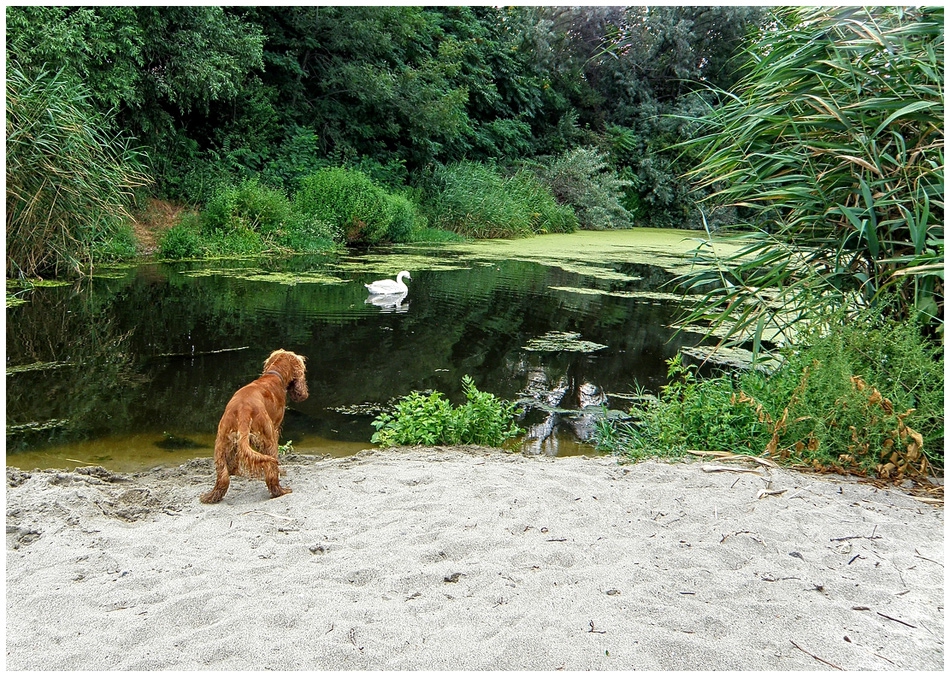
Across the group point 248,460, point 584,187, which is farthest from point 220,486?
point 584,187

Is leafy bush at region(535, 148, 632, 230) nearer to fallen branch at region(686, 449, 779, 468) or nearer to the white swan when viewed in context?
the white swan

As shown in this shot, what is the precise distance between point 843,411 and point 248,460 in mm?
3064

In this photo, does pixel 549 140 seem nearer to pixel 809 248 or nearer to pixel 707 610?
pixel 809 248

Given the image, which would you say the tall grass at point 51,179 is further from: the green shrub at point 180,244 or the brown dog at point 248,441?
the brown dog at point 248,441

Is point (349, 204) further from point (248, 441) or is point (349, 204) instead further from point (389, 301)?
point (248, 441)

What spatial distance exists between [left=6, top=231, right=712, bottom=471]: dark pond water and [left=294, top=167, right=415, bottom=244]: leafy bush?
474cm

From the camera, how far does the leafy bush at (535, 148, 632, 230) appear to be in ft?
81.7

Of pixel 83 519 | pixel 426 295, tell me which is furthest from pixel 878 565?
pixel 426 295

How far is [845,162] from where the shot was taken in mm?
4785

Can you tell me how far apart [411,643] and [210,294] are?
911 cm

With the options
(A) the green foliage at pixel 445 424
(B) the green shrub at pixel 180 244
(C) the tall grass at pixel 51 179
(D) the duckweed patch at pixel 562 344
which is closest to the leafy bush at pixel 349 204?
(B) the green shrub at pixel 180 244

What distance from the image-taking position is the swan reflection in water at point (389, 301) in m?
10.1

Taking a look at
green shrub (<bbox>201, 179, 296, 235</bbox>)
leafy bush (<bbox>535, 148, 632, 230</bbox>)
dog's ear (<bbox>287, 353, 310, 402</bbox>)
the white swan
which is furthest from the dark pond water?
leafy bush (<bbox>535, 148, 632, 230</bbox>)

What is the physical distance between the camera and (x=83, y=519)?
3.39m
